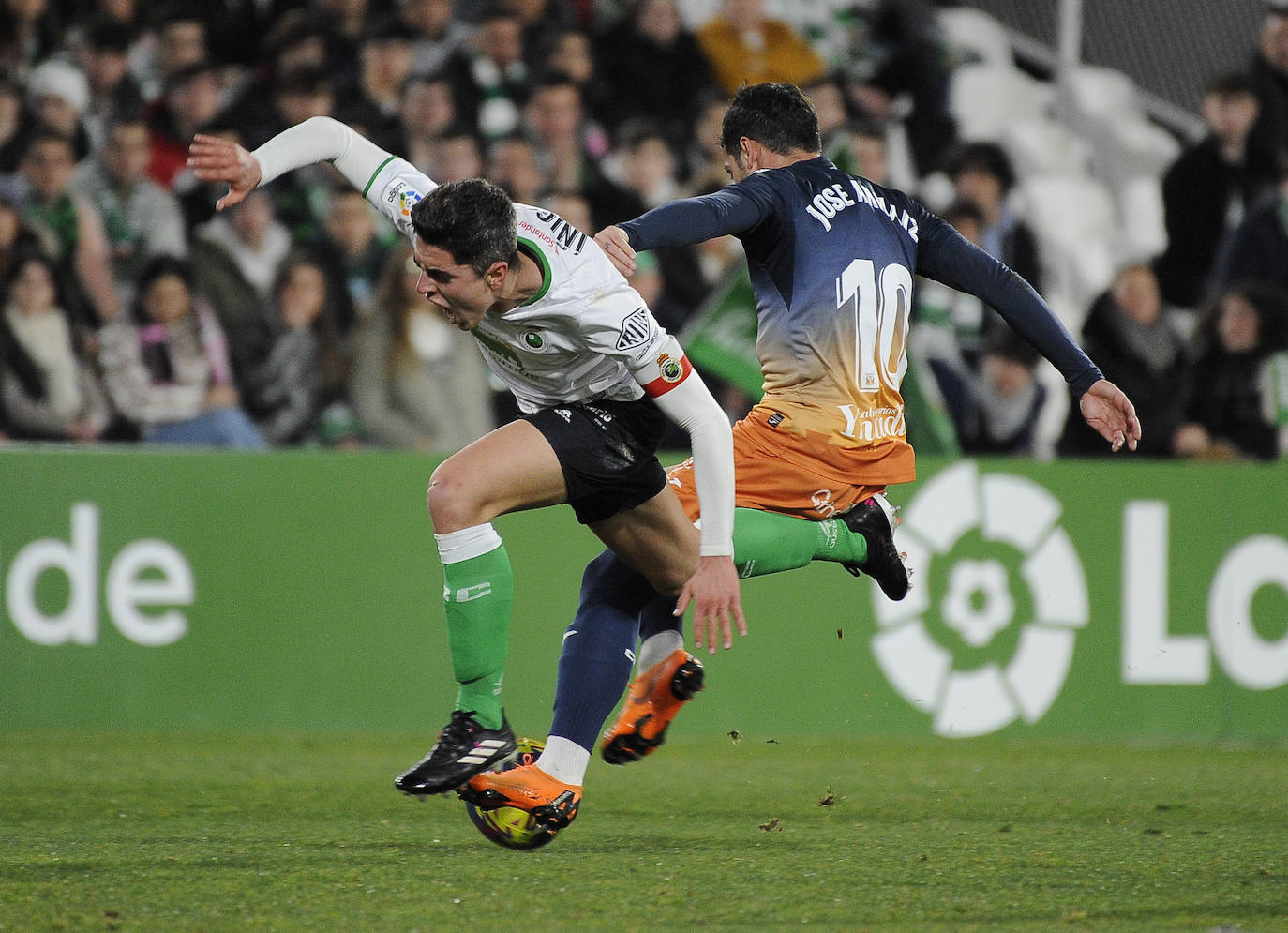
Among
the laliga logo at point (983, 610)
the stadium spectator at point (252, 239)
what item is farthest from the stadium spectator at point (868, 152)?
the stadium spectator at point (252, 239)

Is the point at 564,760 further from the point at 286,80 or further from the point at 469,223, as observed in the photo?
the point at 286,80

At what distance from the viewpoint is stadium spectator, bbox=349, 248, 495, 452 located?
8695 mm

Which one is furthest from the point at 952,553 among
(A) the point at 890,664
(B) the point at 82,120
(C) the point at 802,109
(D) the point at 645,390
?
(B) the point at 82,120

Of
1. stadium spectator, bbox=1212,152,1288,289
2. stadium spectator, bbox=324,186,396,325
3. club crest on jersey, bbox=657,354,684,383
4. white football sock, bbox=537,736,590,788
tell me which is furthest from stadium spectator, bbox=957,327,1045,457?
club crest on jersey, bbox=657,354,684,383

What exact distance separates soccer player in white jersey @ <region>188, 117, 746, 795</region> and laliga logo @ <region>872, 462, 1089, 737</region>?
376cm

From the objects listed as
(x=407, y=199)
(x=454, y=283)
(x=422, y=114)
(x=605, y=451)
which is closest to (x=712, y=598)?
(x=605, y=451)

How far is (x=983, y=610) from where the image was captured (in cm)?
838

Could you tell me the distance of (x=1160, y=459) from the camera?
909 centimetres

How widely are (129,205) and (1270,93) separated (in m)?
6.97

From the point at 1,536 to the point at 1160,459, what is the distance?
5.98 metres

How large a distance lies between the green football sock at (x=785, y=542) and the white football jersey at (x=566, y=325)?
2.02 ft

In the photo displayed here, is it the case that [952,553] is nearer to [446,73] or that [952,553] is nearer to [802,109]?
[802,109]

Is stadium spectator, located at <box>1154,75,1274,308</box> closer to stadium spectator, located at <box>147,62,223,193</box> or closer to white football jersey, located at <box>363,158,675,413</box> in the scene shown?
stadium spectator, located at <box>147,62,223,193</box>

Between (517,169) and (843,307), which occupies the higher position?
(517,169)
